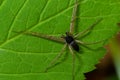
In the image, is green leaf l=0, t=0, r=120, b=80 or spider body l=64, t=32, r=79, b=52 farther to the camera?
spider body l=64, t=32, r=79, b=52

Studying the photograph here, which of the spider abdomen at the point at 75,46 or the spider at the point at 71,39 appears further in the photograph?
the spider abdomen at the point at 75,46

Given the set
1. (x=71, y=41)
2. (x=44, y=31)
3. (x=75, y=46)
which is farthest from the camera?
(x=71, y=41)

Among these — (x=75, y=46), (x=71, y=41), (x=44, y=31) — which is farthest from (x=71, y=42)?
(x=44, y=31)

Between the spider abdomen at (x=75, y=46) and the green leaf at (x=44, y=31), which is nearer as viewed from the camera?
the green leaf at (x=44, y=31)

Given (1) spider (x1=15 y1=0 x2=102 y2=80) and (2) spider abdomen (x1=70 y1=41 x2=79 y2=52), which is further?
(2) spider abdomen (x1=70 y1=41 x2=79 y2=52)

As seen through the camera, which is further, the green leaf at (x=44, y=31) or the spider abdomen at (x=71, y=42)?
the spider abdomen at (x=71, y=42)

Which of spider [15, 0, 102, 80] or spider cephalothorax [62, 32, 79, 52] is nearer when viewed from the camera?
spider [15, 0, 102, 80]

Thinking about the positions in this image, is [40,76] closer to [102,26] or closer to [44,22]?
[44,22]

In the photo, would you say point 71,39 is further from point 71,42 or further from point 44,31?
point 44,31
